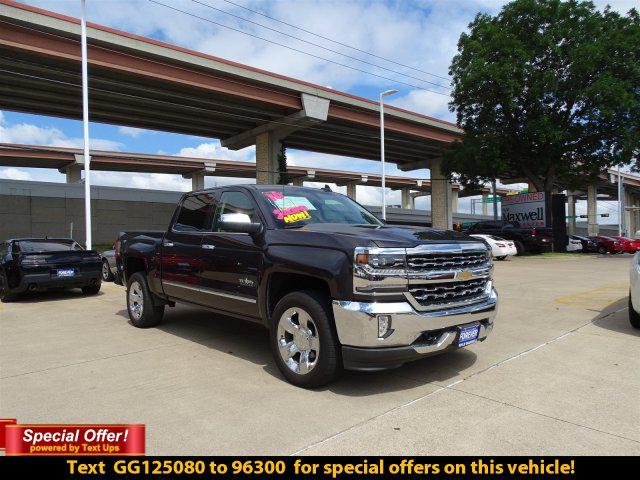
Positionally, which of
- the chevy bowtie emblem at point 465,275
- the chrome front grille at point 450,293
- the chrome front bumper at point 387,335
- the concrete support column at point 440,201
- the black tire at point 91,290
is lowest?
the black tire at point 91,290

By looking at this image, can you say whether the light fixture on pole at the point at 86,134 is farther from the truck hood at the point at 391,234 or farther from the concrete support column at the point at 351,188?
the concrete support column at the point at 351,188

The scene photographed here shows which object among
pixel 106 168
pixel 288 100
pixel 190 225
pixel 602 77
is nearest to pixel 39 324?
pixel 190 225

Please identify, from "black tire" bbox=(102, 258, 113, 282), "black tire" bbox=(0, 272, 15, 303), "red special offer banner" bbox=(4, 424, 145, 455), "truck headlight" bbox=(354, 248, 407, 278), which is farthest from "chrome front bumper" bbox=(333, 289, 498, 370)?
"black tire" bbox=(102, 258, 113, 282)

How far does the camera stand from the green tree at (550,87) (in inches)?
1006

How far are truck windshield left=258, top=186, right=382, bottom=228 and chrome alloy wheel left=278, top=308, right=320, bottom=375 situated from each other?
3.31 ft

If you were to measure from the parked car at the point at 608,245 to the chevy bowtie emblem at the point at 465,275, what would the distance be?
33332 millimetres

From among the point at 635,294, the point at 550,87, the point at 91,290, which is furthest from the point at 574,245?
the point at 91,290

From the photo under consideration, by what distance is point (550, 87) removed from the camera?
2569cm

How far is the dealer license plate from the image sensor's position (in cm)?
436

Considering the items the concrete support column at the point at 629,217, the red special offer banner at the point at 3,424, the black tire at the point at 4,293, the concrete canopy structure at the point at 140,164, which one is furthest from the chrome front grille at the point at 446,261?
the concrete support column at the point at 629,217

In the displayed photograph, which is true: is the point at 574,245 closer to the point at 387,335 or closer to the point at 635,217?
the point at 387,335

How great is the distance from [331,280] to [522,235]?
2495 cm

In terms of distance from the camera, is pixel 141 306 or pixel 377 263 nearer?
pixel 377 263

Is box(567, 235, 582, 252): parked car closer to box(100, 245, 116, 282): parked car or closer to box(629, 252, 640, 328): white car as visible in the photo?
box(629, 252, 640, 328): white car
